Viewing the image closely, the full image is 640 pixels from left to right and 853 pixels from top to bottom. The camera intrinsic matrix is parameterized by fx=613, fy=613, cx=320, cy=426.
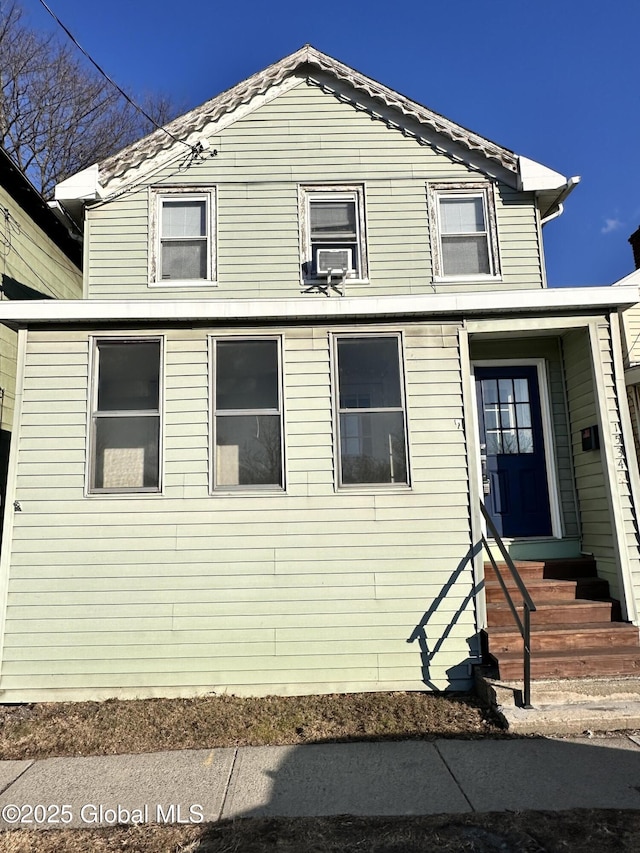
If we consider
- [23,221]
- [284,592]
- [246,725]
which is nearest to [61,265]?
[23,221]

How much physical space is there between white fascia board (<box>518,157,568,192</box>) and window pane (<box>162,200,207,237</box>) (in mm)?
3805

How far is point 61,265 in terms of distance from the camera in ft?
31.9

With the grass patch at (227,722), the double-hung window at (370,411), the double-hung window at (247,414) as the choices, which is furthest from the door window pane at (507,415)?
the grass patch at (227,722)

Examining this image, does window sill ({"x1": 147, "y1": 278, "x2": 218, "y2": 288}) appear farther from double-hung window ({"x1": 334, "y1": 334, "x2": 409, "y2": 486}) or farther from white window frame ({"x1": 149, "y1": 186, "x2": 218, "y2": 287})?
double-hung window ({"x1": 334, "y1": 334, "x2": 409, "y2": 486})

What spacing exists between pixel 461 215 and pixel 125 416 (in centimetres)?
459

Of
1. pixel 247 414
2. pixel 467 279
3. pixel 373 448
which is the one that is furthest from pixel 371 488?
pixel 467 279

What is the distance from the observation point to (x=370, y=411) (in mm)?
6230

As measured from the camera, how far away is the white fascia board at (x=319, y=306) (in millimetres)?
6102

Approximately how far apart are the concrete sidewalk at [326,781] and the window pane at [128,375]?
323 centimetres

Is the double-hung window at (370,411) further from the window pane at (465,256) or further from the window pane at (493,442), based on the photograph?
the window pane at (465,256)

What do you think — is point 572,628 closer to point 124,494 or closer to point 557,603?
point 557,603

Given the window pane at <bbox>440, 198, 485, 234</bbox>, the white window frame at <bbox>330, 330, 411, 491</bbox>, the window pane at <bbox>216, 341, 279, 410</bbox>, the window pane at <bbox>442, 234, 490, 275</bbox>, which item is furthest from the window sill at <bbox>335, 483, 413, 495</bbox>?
the window pane at <bbox>440, 198, 485, 234</bbox>

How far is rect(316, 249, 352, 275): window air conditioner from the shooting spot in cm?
686

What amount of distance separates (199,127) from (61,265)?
3709 millimetres
